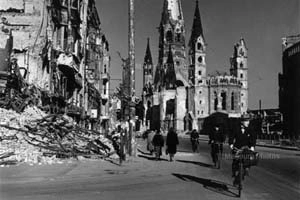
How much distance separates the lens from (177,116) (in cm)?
10456

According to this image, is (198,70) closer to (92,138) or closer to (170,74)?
(170,74)

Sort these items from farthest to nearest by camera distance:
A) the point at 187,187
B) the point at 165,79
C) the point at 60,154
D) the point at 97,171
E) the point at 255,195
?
the point at 165,79
the point at 60,154
the point at 97,171
the point at 187,187
the point at 255,195

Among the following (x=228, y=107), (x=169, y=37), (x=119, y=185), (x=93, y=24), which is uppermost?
(x=169, y=37)

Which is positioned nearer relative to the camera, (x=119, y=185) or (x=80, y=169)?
(x=119, y=185)

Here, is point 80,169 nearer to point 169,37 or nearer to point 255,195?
point 255,195

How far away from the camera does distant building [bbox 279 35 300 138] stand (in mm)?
46469

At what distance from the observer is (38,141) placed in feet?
57.1

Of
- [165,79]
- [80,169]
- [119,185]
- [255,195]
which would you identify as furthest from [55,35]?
[165,79]

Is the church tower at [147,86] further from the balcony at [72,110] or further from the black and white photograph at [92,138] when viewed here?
the balcony at [72,110]

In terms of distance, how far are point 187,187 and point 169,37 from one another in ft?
370

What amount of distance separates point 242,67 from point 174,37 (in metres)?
22.4

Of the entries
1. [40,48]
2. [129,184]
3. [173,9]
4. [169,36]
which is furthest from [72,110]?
[173,9]

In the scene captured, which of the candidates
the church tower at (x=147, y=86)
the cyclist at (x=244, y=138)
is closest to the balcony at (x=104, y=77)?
the cyclist at (x=244, y=138)

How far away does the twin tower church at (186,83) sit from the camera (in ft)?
343
